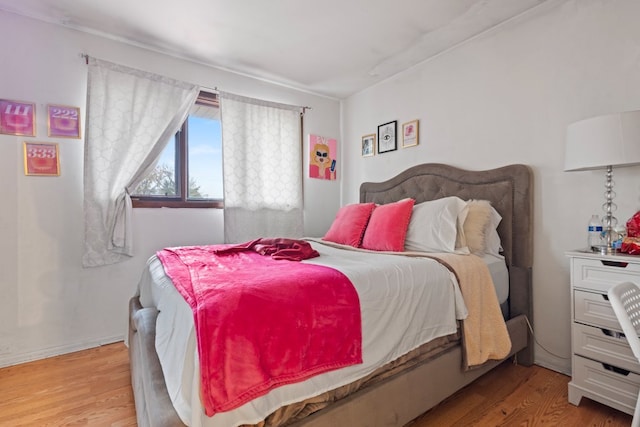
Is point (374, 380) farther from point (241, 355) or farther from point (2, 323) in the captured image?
point (2, 323)

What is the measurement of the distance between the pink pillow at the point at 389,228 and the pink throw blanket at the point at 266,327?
3.01 feet

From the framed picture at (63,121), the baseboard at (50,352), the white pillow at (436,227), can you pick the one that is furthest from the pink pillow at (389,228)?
the framed picture at (63,121)

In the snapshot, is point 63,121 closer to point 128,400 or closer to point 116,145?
point 116,145

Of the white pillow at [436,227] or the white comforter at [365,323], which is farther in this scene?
the white pillow at [436,227]

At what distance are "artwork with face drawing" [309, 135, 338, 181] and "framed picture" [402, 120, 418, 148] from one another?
1.01 metres

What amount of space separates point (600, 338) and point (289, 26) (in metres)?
2.79

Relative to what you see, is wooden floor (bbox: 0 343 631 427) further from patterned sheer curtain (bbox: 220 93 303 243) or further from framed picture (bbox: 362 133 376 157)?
framed picture (bbox: 362 133 376 157)

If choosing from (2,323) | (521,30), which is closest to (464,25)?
(521,30)

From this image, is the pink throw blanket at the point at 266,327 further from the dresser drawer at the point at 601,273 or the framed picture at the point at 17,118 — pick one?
the framed picture at the point at 17,118

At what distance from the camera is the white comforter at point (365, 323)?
0.91 m

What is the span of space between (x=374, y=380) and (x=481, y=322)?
2.51ft

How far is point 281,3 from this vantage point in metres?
2.09

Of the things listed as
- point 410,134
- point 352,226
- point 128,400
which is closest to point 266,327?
point 128,400

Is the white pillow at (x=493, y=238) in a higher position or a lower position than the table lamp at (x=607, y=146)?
lower
